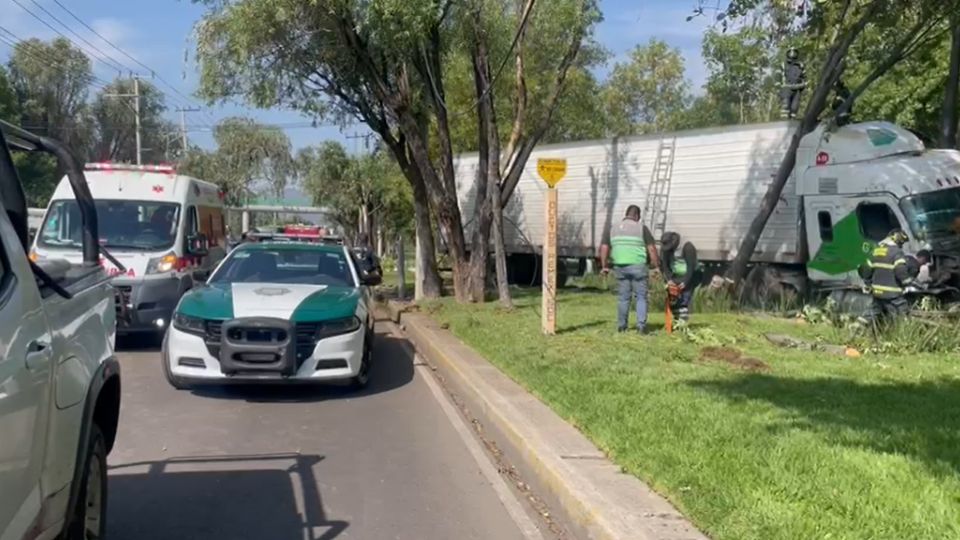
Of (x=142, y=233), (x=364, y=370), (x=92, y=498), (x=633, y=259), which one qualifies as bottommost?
(x=364, y=370)

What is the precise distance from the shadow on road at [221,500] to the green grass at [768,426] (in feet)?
6.85

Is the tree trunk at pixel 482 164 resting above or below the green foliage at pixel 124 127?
below

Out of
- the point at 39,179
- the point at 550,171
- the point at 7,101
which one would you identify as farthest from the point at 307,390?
the point at 7,101

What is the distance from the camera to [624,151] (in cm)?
2397

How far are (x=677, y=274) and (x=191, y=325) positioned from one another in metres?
6.91

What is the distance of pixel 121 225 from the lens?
1477 centimetres

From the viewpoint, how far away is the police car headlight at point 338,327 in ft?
33.9

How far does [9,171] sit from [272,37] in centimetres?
1502

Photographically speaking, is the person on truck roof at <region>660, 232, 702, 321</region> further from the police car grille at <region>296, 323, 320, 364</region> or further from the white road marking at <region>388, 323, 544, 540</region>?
the police car grille at <region>296, 323, 320, 364</region>

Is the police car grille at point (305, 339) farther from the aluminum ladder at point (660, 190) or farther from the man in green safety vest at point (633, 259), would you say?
the aluminum ladder at point (660, 190)

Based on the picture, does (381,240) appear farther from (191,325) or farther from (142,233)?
(191,325)

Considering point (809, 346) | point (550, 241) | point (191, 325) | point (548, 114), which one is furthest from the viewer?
point (548, 114)

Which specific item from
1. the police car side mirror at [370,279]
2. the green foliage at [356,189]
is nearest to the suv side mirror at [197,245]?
the police car side mirror at [370,279]

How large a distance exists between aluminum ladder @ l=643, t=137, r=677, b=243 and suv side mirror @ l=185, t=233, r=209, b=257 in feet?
33.5
